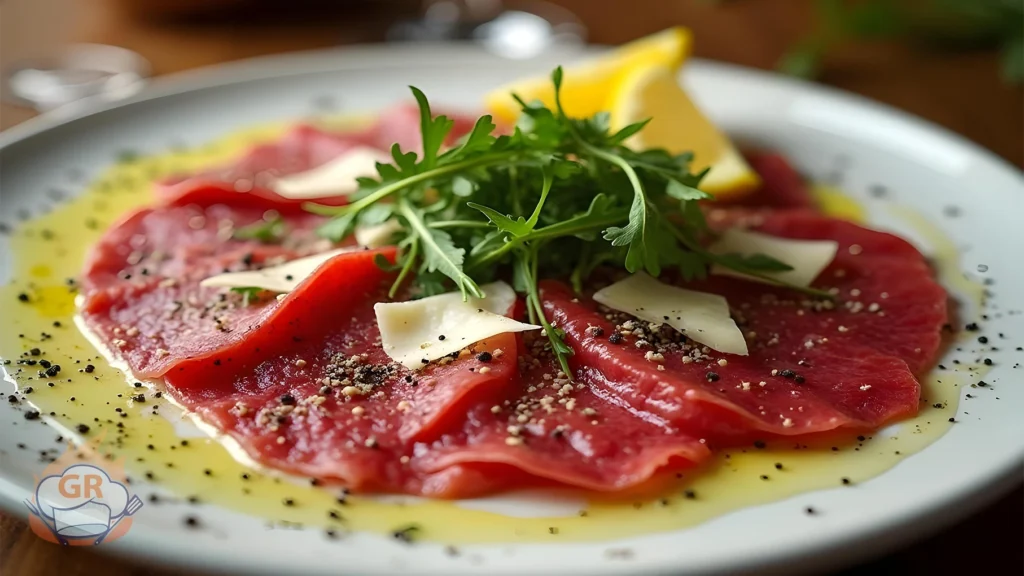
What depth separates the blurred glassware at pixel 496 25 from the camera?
5.35m

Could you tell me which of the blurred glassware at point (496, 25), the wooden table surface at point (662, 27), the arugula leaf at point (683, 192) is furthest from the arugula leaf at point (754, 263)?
the blurred glassware at point (496, 25)

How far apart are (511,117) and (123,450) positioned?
2.12 m

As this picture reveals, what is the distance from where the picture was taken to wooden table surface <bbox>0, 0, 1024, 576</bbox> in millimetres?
4703

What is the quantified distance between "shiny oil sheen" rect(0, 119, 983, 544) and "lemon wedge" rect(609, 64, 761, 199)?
3.40ft

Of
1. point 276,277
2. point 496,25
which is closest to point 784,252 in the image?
A: point 276,277

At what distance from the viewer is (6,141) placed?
140 inches

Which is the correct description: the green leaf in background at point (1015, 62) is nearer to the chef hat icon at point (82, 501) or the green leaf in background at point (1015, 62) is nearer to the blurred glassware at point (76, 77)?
the blurred glassware at point (76, 77)

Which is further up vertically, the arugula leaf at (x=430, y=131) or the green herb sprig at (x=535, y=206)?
the arugula leaf at (x=430, y=131)

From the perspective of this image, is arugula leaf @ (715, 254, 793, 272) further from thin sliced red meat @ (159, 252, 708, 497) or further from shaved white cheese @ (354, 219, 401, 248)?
shaved white cheese @ (354, 219, 401, 248)

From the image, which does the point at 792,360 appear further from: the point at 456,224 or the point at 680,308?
the point at 456,224

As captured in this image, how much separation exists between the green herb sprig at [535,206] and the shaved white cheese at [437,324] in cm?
6

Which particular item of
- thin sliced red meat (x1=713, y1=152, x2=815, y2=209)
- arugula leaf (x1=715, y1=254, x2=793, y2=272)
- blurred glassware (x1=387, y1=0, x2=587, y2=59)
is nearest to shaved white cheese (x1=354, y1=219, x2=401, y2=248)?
arugula leaf (x1=715, y1=254, x2=793, y2=272)

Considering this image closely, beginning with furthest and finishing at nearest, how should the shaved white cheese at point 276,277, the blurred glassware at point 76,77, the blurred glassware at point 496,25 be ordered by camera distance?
1. the blurred glassware at point 496,25
2. the blurred glassware at point 76,77
3. the shaved white cheese at point 276,277

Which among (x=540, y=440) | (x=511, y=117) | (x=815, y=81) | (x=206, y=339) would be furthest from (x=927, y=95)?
(x=206, y=339)
